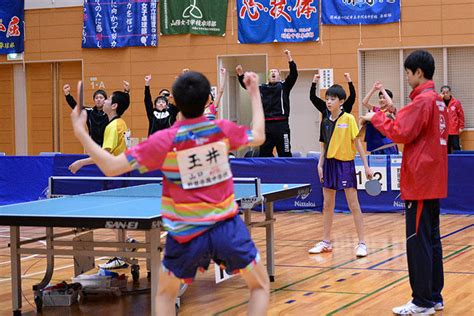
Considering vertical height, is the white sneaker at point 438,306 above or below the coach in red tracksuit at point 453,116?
below

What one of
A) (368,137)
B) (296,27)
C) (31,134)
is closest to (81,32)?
(31,134)

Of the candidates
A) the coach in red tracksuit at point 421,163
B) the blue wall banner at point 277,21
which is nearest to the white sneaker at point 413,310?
the coach in red tracksuit at point 421,163

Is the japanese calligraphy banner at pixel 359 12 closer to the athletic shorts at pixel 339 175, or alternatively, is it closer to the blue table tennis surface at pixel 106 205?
the athletic shorts at pixel 339 175

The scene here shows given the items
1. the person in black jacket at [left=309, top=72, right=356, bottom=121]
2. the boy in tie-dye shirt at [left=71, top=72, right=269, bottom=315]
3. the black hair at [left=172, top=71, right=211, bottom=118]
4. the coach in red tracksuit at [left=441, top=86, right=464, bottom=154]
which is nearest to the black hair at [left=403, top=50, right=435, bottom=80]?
the boy in tie-dye shirt at [left=71, top=72, right=269, bottom=315]

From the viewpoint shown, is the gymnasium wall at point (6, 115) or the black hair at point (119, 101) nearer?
the black hair at point (119, 101)

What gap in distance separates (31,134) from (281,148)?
8709 millimetres

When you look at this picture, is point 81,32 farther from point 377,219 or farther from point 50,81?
point 377,219

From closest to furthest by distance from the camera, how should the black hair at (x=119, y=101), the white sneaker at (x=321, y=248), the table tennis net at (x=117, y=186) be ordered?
the table tennis net at (x=117, y=186) → the black hair at (x=119, y=101) → the white sneaker at (x=321, y=248)

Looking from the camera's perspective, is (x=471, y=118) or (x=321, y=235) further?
(x=471, y=118)

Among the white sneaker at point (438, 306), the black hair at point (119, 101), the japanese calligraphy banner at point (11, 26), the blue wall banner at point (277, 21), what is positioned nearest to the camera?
the white sneaker at point (438, 306)

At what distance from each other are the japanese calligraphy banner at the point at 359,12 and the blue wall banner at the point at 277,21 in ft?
0.91

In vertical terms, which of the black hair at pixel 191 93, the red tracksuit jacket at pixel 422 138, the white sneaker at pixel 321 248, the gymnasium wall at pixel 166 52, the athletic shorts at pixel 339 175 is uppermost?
the gymnasium wall at pixel 166 52

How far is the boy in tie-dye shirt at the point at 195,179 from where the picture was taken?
4.38m

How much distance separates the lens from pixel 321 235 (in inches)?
434
